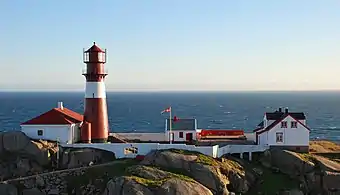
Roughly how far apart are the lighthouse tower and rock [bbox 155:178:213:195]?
566 inches

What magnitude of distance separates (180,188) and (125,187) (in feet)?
13.5

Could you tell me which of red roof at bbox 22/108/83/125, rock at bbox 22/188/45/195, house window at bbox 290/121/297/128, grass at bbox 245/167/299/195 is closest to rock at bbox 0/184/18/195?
rock at bbox 22/188/45/195

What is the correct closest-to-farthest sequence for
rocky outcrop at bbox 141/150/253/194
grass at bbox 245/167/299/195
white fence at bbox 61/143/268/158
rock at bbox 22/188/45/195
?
rock at bbox 22/188/45/195, rocky outcrop at bbox 141/150/253/194, grass at bbox 245/167/299/195, white fence at bbox 61/143/268/158

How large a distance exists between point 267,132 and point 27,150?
73.4 feet

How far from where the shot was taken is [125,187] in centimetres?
3766

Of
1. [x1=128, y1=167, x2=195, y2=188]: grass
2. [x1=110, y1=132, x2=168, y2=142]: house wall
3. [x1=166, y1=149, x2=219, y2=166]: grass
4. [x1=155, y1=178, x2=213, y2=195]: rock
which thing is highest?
[x1=110, y1=132, x2=168, y2=142]: house wall

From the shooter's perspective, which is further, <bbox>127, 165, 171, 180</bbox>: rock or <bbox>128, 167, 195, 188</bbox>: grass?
<bbox>127, 165, 171, 180</bbox>: rock

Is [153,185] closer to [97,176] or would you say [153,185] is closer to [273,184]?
[97,176]

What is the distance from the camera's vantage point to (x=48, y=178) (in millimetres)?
41125

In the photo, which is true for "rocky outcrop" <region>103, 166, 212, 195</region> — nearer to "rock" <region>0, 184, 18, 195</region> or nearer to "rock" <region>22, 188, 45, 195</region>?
"rock" <region>22, 188, 45, 195</region>

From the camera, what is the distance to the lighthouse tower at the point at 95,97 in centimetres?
4975

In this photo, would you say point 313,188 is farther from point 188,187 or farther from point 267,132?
point 188,187

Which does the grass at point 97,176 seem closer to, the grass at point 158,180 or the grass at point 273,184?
the grass at point 158,180

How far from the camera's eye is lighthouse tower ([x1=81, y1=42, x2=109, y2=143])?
49750 millimetres
